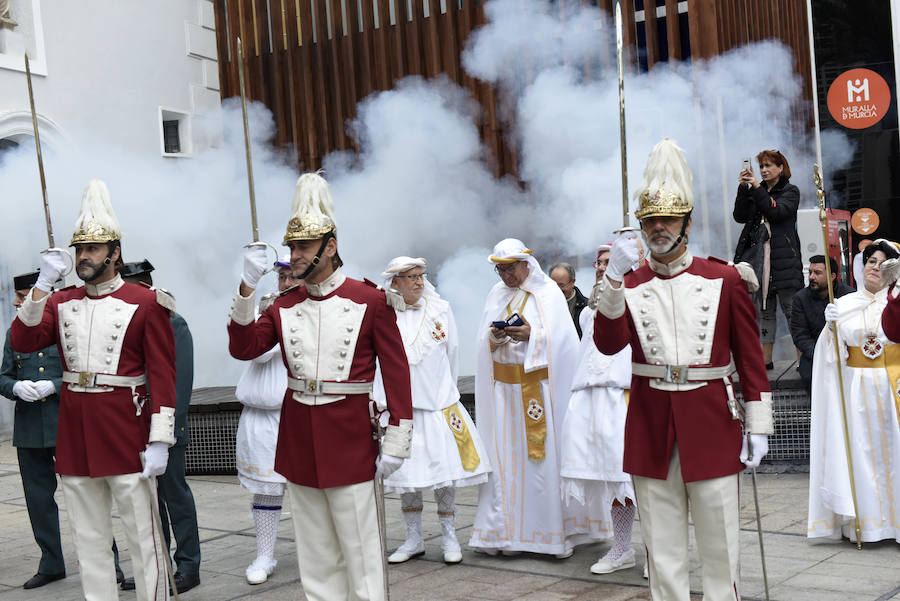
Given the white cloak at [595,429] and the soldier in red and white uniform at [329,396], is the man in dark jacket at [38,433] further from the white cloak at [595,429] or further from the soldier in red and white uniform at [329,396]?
the white cloak at [595,429]

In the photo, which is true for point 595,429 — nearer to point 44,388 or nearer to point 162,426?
point 162,426

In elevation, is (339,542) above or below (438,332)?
below

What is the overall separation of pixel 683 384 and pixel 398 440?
1.11 m

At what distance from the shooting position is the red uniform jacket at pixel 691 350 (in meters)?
3.66

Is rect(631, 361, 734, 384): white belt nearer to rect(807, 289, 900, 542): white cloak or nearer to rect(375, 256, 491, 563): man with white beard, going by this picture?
rect(375, 256, 491, 563): man with white beard

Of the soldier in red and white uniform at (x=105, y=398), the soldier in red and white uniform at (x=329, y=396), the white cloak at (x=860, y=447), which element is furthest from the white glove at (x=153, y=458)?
the white cloak at (x=860, y=447)

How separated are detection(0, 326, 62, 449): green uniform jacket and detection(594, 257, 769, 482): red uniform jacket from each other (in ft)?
11.2

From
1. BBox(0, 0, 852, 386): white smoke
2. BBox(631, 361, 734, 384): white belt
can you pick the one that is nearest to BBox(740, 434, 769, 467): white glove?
BBox(631, 361, 734, 384): white belt

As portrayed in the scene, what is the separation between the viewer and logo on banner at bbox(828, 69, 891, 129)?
10125 mm

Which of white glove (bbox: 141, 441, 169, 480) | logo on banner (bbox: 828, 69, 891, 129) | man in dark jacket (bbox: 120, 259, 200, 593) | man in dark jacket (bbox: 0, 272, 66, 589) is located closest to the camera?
white glove (bbox: 141, 441, 169, 480)

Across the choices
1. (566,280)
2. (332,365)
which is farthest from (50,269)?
(566,280)

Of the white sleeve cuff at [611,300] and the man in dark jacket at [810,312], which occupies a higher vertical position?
the white sleeve cuff at [611,300]

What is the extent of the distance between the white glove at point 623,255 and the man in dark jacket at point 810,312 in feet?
13.2

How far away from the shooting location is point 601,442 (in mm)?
5273
